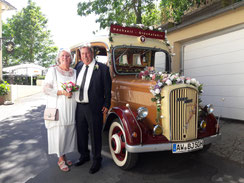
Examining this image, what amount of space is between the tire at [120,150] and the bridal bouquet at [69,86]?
90 cm

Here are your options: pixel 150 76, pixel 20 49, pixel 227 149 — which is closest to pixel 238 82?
pixel 227 149

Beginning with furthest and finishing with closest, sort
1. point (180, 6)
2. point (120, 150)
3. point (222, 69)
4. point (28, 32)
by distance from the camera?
1. point (28, 32)
2. point (180, 6)
3. point (222, 69)
4. point (120, 150)

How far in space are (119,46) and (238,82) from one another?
366 centimetres

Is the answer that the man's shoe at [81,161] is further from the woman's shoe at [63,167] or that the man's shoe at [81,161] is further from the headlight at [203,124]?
the headlight at [203,124]

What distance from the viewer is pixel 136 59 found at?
440 centimetres

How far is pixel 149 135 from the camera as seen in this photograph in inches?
117

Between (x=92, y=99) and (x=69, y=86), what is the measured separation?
0.43 m

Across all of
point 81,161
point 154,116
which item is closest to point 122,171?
point 81,161

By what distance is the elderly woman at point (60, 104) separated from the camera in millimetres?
3141

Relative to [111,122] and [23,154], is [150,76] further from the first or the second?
[23,154]

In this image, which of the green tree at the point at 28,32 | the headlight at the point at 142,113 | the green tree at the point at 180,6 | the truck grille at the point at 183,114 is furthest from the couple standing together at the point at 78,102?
the green tree at the point at 28,32

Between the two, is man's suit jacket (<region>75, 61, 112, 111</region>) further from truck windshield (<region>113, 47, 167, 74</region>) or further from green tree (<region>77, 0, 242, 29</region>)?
green tree (<region>77, 0, 242, 29</region>)

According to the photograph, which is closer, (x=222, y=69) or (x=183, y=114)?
(x=183, y=114)

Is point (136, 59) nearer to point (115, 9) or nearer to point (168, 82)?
point (168, 82)
